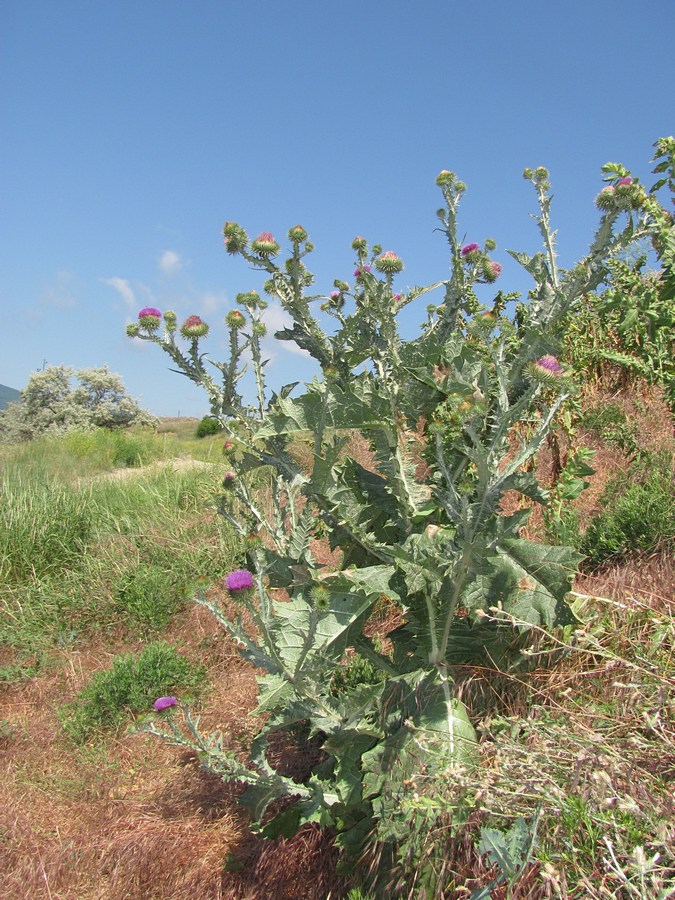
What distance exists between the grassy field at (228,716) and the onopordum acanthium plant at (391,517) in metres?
0.18

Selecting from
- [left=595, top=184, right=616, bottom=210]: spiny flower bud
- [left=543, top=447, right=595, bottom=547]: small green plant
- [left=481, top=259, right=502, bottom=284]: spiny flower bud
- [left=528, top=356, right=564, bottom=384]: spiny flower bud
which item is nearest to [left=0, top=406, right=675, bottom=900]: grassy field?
[left=543, top=447, right=595, bottom=547]: small green plant

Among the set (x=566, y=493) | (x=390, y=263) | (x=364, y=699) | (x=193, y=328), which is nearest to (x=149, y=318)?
(x=193, y=328)

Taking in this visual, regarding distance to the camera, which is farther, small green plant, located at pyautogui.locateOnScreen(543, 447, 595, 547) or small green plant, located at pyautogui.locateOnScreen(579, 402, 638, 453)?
small green plant, located at pyautogui.locateOnScreen(579, 402, 638, 453)

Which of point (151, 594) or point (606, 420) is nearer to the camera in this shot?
point (151, 594)

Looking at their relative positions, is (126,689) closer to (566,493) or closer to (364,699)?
(364,699)

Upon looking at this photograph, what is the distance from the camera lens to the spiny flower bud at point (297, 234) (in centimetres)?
225

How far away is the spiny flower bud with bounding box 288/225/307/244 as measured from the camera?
225 centimetres

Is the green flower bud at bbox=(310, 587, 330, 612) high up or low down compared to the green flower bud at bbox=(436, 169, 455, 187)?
down

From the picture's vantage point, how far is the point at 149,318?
7.60 ft

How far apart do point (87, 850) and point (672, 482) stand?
136 inches

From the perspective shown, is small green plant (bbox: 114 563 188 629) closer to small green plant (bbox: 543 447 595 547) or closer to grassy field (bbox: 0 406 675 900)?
grassy field (bbox: 0 406 675 900)

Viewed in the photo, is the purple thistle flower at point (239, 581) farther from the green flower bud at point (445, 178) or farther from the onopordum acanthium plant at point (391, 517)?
the green flower bud at point (445, 178)

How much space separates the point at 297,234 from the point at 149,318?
60cm

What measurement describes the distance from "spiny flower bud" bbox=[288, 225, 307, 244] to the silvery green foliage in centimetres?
1656
